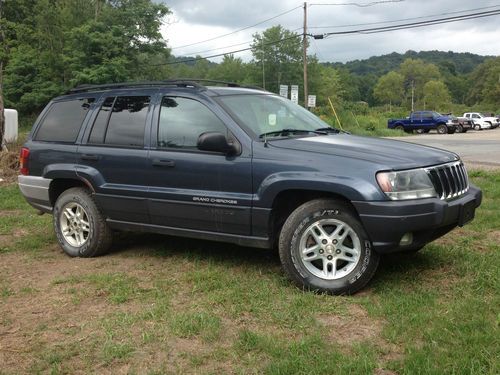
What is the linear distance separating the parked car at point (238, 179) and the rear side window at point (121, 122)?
1 cm

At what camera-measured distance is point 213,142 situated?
4.42 m

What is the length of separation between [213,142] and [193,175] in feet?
1.50

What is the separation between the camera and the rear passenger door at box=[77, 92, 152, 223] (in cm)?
512

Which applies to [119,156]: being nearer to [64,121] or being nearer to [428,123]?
[64,121]

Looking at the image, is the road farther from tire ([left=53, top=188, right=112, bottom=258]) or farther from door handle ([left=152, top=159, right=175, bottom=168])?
tire ([left=53, top=188, right=112, bottom=258])

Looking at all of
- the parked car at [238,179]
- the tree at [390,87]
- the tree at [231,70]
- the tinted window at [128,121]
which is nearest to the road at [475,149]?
the parked car at [238,179]

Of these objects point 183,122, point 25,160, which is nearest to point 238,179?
point 183,122

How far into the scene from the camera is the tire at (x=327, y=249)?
412cm

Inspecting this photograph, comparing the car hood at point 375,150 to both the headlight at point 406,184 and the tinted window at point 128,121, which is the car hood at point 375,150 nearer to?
the headlight at point 406,184

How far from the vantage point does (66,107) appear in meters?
5.93

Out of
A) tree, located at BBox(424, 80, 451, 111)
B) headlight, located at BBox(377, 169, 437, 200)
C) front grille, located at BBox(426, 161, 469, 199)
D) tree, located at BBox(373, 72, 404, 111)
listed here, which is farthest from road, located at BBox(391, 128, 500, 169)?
tree, located at BBox(373, 72, 404, 111)

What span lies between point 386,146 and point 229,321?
1960 millimetres

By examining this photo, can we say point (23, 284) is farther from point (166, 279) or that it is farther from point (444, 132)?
point (444, 132)

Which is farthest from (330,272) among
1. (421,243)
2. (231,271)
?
(231,271)
